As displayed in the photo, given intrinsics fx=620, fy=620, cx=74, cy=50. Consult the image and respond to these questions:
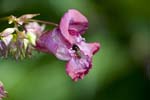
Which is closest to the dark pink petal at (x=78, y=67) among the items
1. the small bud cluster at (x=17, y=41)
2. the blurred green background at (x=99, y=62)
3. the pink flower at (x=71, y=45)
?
the pink flower at (x=71, y=45)

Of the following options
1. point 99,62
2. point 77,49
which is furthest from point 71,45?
point 99,62

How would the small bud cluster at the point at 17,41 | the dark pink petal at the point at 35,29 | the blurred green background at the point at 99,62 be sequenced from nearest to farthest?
the small bud cluster at the point at 17,41 < the dark pink petal at the point at 35,29 < the blurred green background at the point at 99,62

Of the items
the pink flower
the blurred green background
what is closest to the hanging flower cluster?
the pink flower

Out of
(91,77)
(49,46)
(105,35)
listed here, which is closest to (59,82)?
(91,77)

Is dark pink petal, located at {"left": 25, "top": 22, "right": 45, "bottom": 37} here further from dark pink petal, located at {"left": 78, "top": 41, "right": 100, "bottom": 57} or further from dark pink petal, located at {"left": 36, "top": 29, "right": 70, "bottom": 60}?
dark pink petal, located at {"left": 78, "top": 41, "right": 100, "bottom": 57}

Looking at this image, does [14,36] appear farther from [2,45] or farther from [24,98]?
[24,98]

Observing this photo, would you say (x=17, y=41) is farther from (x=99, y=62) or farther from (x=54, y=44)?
(x=99, y=62)

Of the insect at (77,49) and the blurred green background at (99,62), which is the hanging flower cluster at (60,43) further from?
the blurred green background at (99,62)
